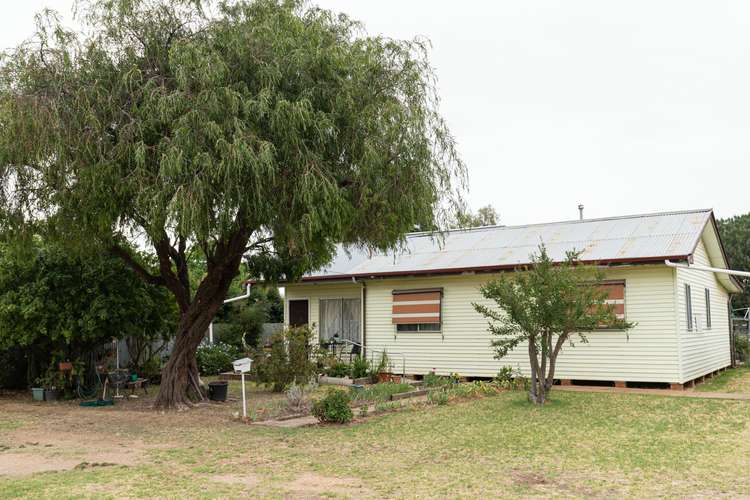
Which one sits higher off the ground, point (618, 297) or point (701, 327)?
point (618, 297)

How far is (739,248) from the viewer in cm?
4162

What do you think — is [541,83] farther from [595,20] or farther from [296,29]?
[296,29]

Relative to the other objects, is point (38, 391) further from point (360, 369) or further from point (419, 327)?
point (419, 327)

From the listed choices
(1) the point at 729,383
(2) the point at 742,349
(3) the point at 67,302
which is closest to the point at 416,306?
(1) the point at 729,383

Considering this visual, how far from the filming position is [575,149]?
71.2 feet

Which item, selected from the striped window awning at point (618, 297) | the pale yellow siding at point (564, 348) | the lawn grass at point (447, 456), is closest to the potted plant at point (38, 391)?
the lawn grass at point (447, 456)

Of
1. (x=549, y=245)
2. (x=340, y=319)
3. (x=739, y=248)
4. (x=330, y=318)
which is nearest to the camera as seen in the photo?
(x=549, y=245)

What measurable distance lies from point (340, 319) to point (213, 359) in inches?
154

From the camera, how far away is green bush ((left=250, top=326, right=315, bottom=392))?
601 inches

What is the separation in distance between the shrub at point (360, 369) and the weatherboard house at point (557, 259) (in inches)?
34.6

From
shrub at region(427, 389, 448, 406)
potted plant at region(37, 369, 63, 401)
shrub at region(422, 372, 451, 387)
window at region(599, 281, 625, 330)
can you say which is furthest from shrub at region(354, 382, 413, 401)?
potted plant at region(37, 369, 63, 401)

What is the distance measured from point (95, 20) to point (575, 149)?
1510 cm

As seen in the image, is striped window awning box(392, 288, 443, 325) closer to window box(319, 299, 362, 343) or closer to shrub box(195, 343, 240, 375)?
window box(319, 299, 362, 343)

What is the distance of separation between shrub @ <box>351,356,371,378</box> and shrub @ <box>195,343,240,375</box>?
4983 millimetres
